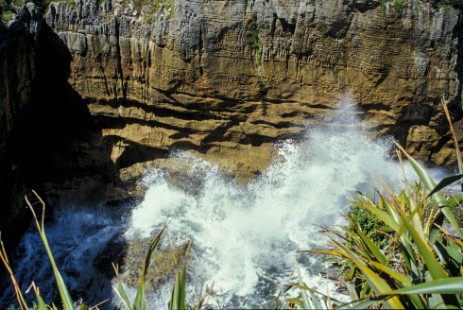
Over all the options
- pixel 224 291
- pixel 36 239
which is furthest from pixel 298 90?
pixel 36 239

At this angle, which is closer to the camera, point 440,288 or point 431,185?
point 440,288

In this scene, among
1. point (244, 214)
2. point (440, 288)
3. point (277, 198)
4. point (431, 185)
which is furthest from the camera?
point (277, 198)

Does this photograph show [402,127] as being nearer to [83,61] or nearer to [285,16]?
[285,16]

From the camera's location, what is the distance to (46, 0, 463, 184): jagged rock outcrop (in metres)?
11.2

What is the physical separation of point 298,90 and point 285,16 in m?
2.05

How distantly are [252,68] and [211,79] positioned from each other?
47.0 inches

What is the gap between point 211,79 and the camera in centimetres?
1163

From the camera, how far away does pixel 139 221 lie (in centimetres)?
1210

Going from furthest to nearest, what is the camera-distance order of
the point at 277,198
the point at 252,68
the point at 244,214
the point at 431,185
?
the point at 277,198
the point at 244,214
the point at 252,68
the point at 431,185

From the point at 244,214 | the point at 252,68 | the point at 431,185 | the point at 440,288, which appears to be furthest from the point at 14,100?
the point at 440,288

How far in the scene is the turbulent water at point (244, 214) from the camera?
10875 millimetres

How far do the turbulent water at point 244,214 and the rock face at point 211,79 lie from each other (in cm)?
59

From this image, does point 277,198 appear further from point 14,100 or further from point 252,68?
point 14,100

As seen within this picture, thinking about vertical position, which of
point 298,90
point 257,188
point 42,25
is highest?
point 42,25
